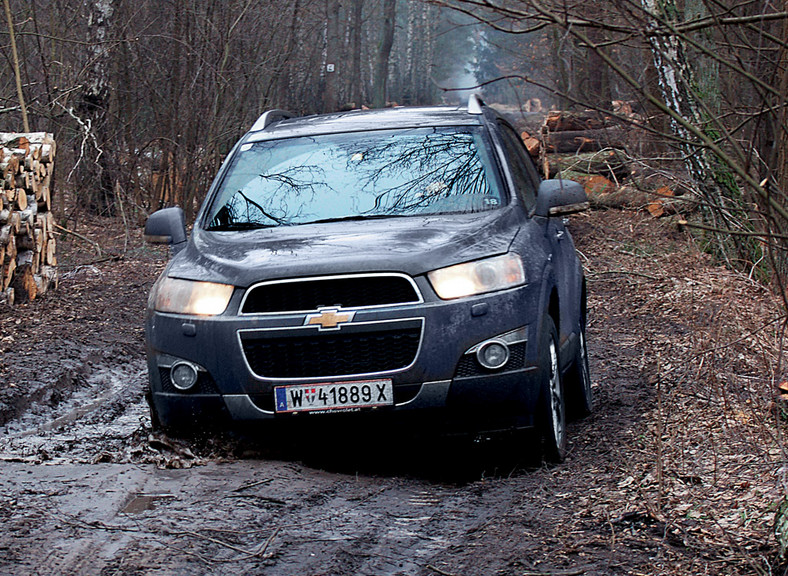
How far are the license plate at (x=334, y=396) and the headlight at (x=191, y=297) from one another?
498mm

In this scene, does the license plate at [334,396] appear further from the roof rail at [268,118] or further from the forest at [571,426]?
the roof rail at [268,118]

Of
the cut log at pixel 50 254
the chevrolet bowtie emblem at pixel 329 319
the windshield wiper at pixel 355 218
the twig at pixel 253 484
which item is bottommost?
the cut log at pixel 50 254

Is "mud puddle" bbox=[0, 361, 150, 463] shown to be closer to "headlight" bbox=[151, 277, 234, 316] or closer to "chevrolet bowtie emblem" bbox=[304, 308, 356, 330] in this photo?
"headlight" bbox=[151, 277, 234, 316]

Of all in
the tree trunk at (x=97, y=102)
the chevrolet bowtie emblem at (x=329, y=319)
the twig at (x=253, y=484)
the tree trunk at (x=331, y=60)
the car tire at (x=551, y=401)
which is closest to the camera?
the twig at (x=253, y=484)

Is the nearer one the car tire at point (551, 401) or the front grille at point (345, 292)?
the front grille at point (345, 292)

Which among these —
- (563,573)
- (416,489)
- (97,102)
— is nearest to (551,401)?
(416,489)

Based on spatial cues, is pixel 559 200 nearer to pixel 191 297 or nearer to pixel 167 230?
pixel 191 297

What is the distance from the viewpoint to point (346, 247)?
4988 mm

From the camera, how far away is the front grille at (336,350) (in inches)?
186

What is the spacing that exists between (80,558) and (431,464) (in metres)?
2.18

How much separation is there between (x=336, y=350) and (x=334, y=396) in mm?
213

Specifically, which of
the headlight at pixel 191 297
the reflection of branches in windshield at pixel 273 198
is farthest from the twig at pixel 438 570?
the reflection of branches in windshield at pixel 273 198

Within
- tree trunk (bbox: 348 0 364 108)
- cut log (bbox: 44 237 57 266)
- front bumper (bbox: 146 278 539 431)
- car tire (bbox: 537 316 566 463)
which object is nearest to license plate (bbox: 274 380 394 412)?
front bumper (bbox: 146 278 539 431)

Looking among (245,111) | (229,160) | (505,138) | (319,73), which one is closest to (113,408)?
(229,160)
